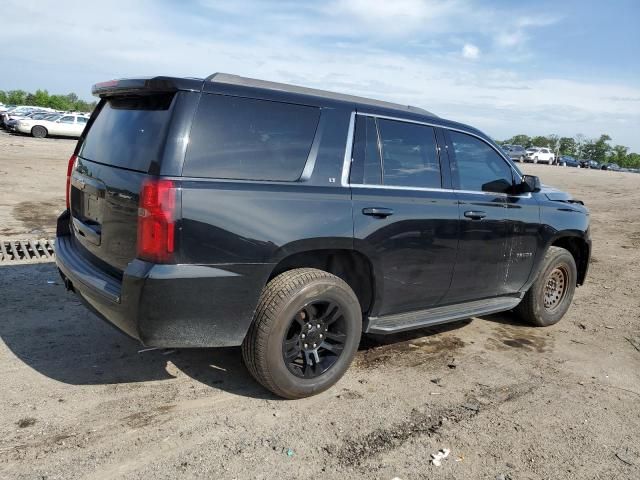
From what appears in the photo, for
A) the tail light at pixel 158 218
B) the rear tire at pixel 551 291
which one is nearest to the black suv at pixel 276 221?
the tail light at pixel 158 218

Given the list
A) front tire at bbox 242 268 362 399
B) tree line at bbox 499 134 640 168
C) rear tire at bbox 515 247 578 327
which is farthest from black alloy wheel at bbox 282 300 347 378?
tree line at bbox 499 134 640 168

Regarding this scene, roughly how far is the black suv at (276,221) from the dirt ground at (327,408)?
1.26ft

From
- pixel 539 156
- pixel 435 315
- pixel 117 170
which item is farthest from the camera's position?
pixel 539 156

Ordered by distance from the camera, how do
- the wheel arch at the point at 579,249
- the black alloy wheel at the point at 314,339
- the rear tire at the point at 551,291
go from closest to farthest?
the black alloy wheel at the point at 314,339, the rear tire at the point at 551,291, the wheel arch at the point at 579,249

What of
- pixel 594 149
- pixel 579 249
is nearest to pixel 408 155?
pixel 579 249

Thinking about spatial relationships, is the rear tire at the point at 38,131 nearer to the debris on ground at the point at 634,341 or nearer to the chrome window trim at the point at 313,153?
the chrome window trim at the point at 313,153

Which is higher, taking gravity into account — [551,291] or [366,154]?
[366,154]

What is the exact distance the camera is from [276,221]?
3330 millimetres

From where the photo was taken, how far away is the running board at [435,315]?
4.05 m

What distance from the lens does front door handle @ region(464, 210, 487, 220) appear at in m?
4.44

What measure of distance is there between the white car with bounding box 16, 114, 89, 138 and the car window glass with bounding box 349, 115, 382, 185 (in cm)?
3003

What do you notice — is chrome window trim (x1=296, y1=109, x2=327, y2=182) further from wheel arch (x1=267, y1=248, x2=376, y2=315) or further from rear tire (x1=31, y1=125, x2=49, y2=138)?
rear tire (x1=31, y1=125, x2=49, y2=138)

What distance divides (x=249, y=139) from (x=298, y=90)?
2.05 feet

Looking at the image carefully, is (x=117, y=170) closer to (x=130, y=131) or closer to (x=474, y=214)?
(x=130, y=131)
